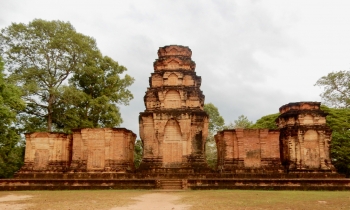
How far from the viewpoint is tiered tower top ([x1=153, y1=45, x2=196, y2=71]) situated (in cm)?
2714

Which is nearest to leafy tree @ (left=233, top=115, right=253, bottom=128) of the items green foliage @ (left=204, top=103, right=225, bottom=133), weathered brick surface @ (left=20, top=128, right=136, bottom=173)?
green foliage @ (left=204, top=103, right=225, bottom=133)

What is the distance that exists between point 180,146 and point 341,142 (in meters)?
15.9

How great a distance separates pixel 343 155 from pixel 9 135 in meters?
29.4

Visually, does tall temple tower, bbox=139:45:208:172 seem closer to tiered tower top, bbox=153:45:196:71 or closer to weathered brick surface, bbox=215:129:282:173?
tiered tower top, bbox=153:45:196:71

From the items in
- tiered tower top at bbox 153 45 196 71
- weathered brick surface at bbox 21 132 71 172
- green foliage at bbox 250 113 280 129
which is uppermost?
tiered tower top at bbox 153 45 196 71

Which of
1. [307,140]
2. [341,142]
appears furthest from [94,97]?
[341,142]

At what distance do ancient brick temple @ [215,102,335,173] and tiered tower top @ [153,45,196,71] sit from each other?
6.46 m

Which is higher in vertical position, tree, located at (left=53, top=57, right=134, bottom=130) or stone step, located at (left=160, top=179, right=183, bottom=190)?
tree, located at (left=53, top=57, right=134, bottom=130)

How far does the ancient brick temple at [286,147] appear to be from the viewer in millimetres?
24438

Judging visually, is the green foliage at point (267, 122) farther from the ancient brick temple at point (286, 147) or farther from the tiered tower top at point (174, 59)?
the tiered tower top at point (174, 59)

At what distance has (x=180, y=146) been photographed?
988 inches

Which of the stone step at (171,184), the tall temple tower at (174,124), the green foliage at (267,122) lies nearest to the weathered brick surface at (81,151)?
the tall temple tower at (174,124)

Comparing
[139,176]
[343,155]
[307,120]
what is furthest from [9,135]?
[343,155]

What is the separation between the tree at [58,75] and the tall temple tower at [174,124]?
31.5 feet
